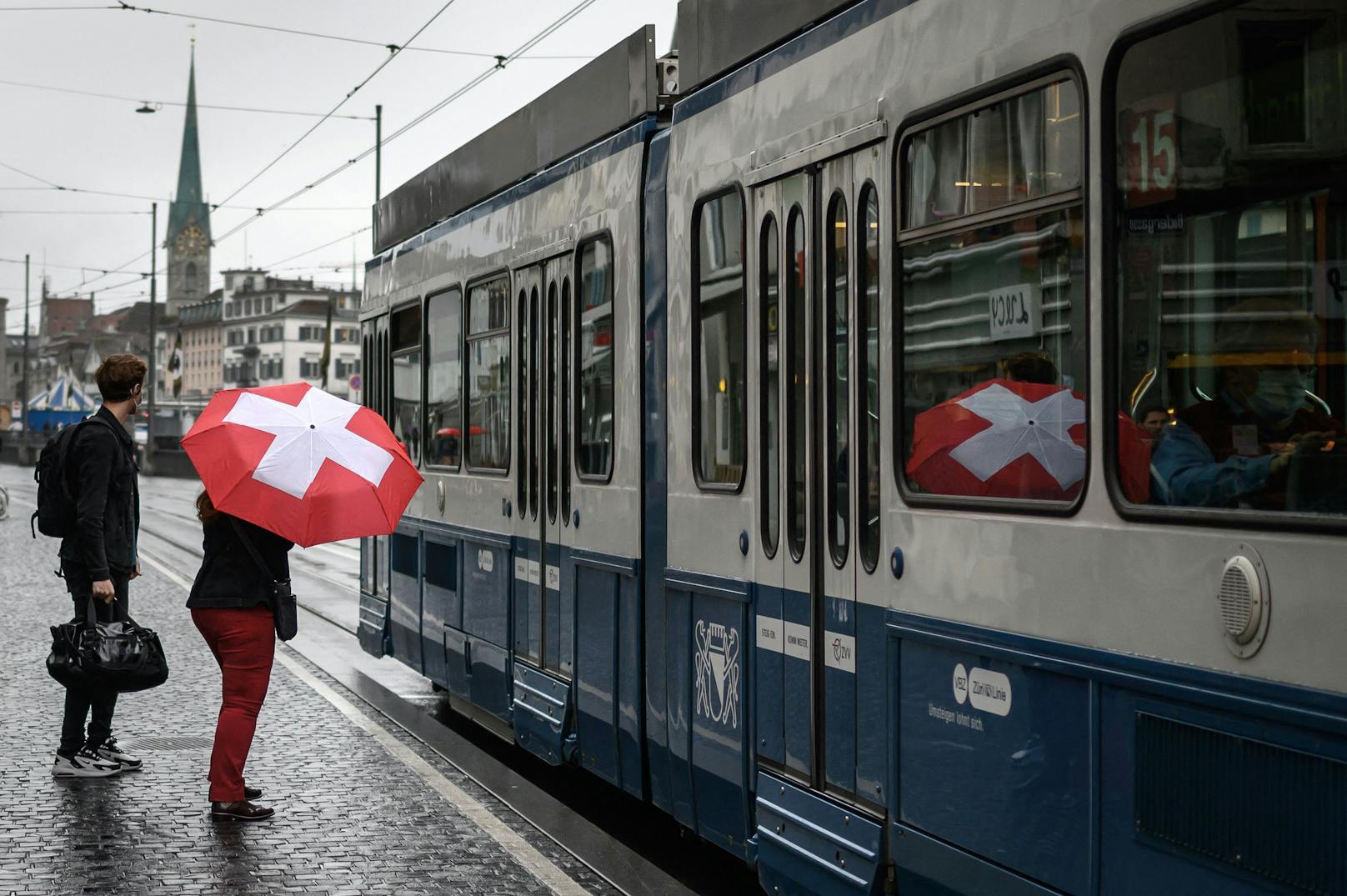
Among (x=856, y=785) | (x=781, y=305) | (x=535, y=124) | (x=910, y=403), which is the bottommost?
(x=856, y=785)

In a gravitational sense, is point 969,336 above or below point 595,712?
above

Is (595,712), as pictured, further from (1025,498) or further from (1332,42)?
(1332,42)

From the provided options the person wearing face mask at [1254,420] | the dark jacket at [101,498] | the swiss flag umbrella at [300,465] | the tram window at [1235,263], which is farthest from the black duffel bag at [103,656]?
the person wearing face mask at [1254,420]

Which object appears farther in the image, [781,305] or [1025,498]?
[781,305]

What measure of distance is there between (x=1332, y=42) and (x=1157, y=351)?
0.76m

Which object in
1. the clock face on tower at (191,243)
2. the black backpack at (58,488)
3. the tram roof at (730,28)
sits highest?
the clock face on tower at (191,243)

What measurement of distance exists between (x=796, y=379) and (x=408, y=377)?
6.13 meters

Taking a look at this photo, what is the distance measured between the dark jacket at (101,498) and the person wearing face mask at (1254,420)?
18.2ft

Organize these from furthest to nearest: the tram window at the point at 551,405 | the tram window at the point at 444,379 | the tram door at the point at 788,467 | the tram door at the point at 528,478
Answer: the tram window at the point at 444,379, the tram door at the point at 528,478, the tram window at the point at 551,405, the tram door at the point at 788,467

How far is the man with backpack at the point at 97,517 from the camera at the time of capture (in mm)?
8055

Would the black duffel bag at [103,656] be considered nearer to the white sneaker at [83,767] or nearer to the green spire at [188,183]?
the white sneaker at [83,767]

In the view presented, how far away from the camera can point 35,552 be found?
2564cm

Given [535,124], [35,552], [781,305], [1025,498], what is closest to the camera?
[1025,498]

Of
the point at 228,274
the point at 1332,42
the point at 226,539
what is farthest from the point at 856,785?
the point at 228,274
